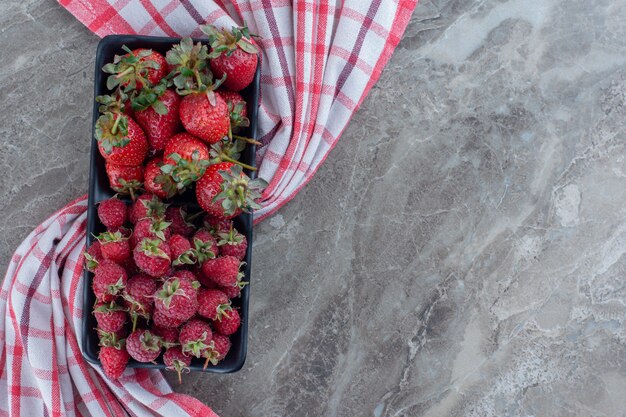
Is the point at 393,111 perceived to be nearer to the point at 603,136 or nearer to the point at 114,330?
the point at 603,136

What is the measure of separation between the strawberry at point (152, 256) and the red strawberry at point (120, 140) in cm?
15

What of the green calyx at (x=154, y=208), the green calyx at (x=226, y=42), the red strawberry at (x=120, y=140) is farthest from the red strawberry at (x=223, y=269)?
the green calyx at (x=226, y=42)

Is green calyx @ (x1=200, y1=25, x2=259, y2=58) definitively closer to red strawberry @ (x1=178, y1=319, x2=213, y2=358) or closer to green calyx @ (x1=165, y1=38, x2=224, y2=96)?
green calyx @ (x1=165, y1=38, x2=224, y2=96)

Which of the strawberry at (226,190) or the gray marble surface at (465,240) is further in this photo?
the gray marble surface at (465,240)

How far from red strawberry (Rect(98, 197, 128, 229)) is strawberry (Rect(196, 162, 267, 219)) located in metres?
0.13

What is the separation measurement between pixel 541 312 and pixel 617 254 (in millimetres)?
191

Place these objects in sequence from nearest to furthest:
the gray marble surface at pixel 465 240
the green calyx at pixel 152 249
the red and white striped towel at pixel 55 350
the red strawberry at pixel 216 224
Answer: the green calyx at pixel 152 249 < the red strawberry at pixel 216 224 < the red and white striped towel at pixel 55 350 < the gray marble surface at pixel 465 240

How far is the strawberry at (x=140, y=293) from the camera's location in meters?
1.04

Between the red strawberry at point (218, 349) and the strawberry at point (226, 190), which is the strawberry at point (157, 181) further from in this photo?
the red strawberry at point (218, 349)

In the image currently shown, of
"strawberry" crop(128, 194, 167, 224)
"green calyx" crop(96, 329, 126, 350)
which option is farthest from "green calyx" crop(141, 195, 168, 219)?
"green calyx" crop(96, 329, 126, 350)

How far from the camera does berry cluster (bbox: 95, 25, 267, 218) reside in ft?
3.39

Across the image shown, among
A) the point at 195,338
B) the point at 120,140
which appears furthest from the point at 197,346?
the point at 120,140

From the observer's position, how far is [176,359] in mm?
1076

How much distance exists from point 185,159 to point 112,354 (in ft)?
1.12
